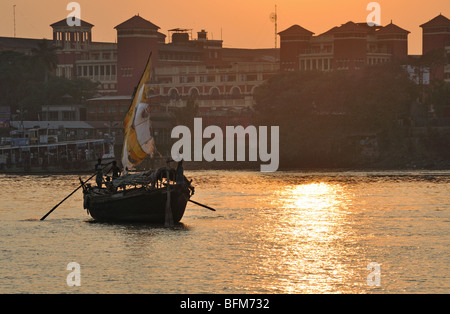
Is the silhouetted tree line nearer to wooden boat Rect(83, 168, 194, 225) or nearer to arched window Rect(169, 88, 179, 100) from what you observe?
arched window Rect(169, 88, 179, 100)

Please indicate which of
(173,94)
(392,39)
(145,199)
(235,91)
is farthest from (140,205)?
(392,39)

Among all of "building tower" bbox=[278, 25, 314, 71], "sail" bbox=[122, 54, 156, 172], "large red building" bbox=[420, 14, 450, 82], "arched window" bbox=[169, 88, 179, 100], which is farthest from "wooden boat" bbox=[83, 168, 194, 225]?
"large red building" bbox=[420, 14, 450, 82]

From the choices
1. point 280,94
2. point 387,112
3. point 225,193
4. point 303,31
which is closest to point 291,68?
point 303,31

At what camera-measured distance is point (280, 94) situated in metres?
148

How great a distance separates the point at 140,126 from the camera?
6575 centimetres

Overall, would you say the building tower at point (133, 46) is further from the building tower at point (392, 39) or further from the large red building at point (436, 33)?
the large red building at point (436, 33)

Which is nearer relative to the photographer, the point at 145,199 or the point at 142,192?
the point at 142,192

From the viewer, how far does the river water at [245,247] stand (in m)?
46.3

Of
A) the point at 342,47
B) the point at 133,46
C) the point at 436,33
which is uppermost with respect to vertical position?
the point at 436,33

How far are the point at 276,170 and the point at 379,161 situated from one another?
47.3 ft

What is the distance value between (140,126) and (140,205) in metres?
5.84

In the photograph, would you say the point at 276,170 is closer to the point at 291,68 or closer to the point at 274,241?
the point at 291,68

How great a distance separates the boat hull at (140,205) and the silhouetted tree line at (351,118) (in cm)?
7339

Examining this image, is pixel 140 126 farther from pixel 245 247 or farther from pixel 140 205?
pixel 245 247
